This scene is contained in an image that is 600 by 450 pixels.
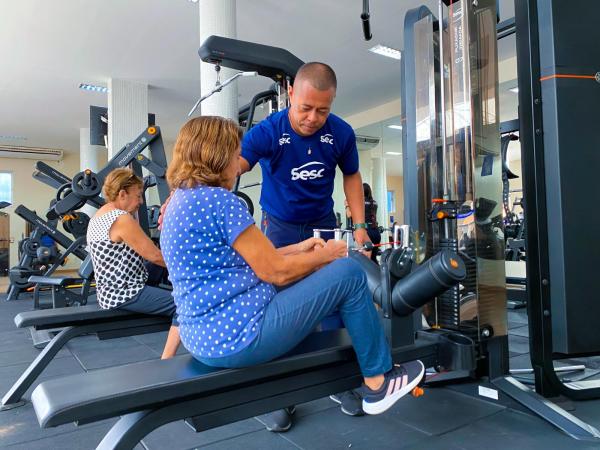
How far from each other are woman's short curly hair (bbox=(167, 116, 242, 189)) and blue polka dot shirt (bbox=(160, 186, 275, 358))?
0.04m

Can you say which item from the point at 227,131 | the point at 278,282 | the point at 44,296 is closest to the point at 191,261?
the point at 278,282

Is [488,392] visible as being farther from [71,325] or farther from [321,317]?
[71,325]

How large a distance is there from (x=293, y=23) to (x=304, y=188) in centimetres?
433

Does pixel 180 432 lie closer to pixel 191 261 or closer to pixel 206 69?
pixel 191 261

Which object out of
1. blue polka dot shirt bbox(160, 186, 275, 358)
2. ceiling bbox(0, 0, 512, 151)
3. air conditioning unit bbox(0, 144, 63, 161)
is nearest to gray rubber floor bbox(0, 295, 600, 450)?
blue polka dot shirt bbox(160, 186, 275, 358)

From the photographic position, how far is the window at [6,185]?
1257cm

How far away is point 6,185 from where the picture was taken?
1266 centimetres

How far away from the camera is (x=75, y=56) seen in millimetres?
6586

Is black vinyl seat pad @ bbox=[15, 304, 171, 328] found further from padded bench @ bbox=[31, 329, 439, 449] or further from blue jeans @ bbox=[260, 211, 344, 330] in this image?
padded bench @ bbox=[31, 329, 439, 449]

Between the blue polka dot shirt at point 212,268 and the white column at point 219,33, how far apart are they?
354cm

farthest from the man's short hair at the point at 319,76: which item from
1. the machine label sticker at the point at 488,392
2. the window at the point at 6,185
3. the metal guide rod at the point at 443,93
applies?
the window at the point at 6,185

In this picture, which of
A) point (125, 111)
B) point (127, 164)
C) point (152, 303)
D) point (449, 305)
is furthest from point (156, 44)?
point (449, 305)

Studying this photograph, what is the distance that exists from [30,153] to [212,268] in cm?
1322

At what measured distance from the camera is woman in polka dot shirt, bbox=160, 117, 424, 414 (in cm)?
122
